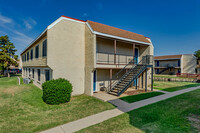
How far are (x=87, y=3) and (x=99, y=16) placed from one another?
175 inches

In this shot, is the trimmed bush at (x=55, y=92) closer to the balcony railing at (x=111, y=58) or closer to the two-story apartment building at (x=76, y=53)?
the two-story apartment building at (x=76, y=53)

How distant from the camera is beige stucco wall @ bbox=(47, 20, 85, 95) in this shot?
9.09 metres

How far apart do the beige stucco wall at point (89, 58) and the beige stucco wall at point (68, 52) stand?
42cm

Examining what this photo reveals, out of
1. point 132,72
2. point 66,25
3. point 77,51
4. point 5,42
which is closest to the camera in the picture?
point 66,25

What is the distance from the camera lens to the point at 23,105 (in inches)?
292

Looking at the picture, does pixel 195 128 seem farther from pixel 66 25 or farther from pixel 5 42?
pixel 5 42

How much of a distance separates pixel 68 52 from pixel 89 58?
2035 millimetres

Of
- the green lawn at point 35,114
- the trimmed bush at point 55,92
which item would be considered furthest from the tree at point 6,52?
the trimmed bush at point 55,92

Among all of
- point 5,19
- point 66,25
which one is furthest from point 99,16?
point 5,19

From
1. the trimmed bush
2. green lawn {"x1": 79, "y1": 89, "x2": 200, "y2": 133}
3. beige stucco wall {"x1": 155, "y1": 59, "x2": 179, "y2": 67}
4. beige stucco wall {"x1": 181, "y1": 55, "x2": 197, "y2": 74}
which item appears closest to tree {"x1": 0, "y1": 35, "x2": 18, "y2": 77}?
the trimmed bush

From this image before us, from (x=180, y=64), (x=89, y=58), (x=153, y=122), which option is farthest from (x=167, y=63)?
(x=153, y=122)

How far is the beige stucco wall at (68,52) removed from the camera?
9094mm

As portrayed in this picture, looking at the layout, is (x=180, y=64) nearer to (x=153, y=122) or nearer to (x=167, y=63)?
(x=167, y=63)

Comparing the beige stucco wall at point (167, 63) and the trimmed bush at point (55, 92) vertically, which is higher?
the beige stucco wall at point (167, 63)
